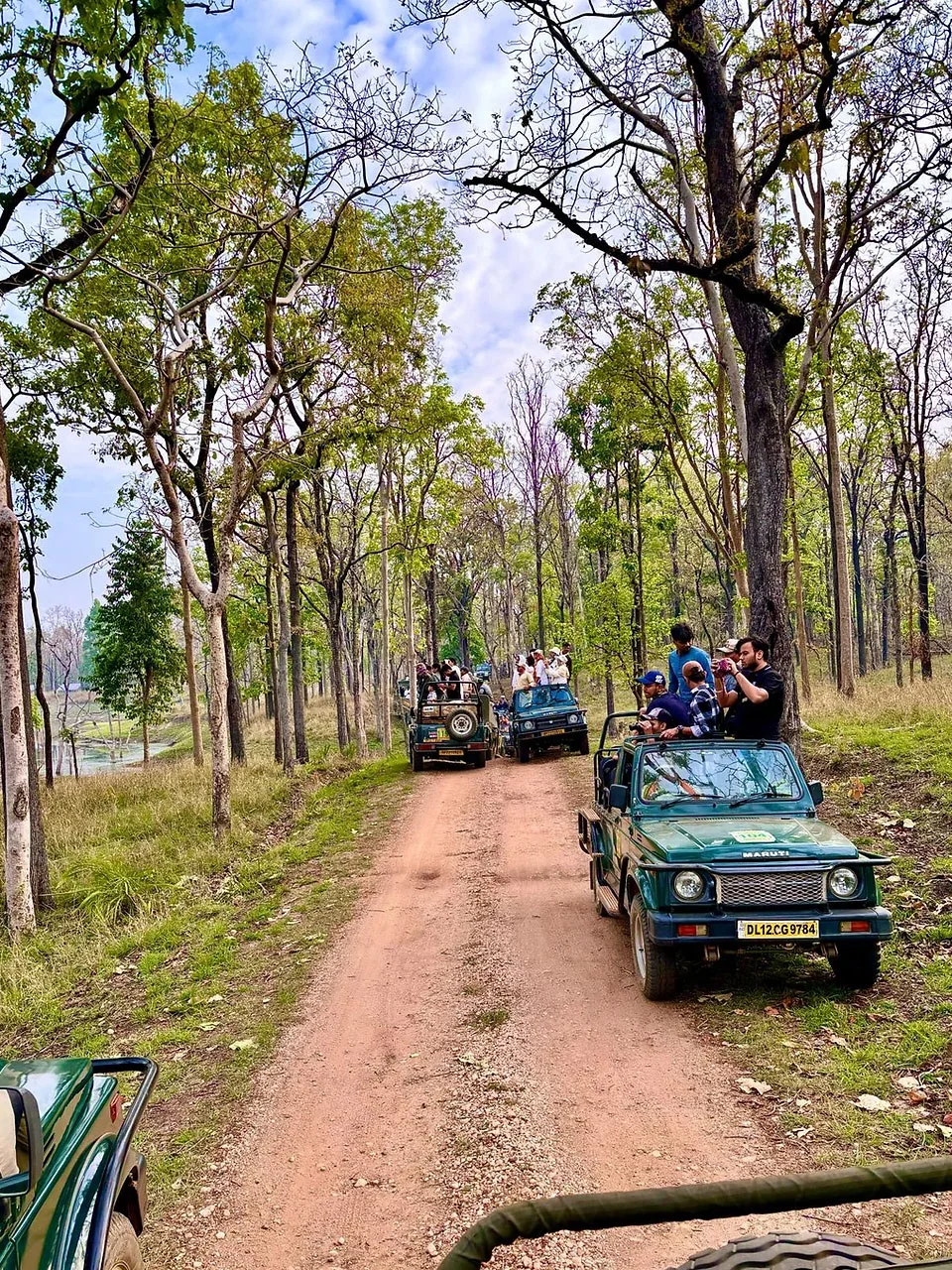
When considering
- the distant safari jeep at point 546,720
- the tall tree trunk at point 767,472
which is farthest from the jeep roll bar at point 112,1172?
the distant safari jeep at point 546,720

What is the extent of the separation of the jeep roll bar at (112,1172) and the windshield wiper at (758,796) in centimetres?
477

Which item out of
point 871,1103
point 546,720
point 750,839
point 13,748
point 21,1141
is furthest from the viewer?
point 546,720

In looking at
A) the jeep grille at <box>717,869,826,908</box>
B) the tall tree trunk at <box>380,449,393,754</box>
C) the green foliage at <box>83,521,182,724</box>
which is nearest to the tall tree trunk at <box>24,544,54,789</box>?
the green foliage at <box>83,521,182,724</box>

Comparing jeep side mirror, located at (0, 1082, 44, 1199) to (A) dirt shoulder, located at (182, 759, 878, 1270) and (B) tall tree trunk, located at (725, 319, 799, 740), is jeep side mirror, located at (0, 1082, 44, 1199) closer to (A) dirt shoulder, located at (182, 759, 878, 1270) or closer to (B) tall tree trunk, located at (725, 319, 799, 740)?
(A) dirt shoulder, located at (182, 759, 878, 1270)

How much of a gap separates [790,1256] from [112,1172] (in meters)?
2.02

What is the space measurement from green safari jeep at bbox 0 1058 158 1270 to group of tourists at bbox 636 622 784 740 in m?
5.47

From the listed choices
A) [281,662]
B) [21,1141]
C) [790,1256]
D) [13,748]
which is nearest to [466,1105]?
[21,1141]

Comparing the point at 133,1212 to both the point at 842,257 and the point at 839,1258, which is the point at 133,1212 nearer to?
the point at 839,1258

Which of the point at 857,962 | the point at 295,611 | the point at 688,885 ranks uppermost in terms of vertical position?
A: the point at 295,611

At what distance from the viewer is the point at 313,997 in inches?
276

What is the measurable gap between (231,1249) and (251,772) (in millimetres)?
15960

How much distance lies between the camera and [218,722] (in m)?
13.3

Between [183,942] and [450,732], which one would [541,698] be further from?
[183,942]

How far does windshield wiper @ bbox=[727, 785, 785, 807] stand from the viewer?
6824mm
